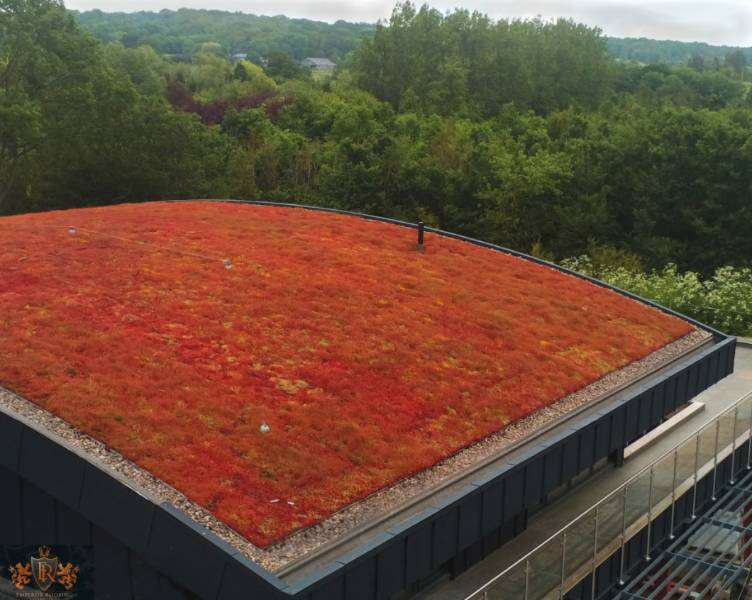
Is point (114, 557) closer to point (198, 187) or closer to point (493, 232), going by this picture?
point (198, 187)

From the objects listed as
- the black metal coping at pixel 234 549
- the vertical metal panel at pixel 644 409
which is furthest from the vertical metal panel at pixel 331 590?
the vertical metal panel at pixel 644 409

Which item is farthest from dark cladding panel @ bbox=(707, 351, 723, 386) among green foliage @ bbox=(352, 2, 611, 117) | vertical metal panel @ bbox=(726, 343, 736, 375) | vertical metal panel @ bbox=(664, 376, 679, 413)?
green foliage @ bbox=(352, 2, 611, 117)

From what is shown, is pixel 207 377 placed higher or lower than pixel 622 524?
higher

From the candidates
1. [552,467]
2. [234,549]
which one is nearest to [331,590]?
[234,549]

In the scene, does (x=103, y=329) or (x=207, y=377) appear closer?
(x=207, y=377)

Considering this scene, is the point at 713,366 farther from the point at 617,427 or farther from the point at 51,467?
the point at 51,467

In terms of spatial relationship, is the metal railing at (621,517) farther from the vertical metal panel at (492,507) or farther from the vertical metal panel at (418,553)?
the vertical metal panel at (418,553)

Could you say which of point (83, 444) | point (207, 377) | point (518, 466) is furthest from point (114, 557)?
point (518, 466)
